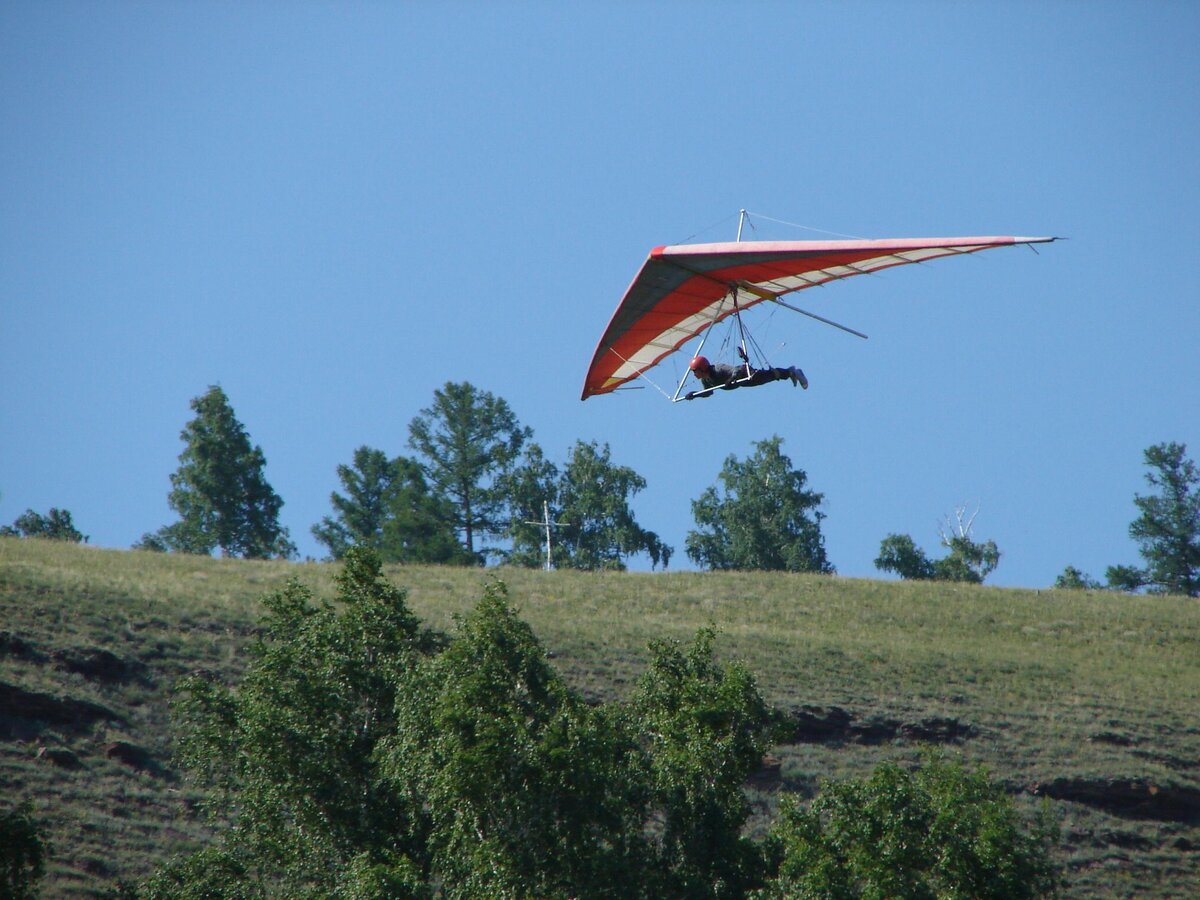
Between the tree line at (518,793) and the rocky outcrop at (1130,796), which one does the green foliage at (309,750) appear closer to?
the tree line at (518,793)

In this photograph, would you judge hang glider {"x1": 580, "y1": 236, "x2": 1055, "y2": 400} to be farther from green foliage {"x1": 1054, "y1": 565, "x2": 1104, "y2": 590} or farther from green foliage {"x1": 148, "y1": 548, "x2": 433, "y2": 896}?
green foliage {"x1": 1054, "y1": 565, "x2": 1104, "y2": 590}

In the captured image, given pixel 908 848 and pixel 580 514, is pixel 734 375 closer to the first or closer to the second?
pixel 908 848

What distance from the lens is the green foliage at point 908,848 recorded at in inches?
711

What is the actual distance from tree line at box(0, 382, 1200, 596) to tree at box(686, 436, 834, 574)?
9 cm

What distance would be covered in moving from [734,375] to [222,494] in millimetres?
58935

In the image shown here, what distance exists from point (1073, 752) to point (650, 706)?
19434mm

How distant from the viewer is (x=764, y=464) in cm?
8600

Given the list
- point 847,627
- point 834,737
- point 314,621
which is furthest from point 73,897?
point 847,627

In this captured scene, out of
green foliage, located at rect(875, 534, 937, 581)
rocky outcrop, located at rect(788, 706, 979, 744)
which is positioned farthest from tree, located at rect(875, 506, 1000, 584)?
rocky outcrop, located at rect(788, 706, 979, 744)

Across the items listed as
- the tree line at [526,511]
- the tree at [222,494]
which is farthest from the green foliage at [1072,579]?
the tree at [222,494]

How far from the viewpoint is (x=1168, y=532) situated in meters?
83.4

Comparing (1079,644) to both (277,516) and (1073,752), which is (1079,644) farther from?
(277,516)

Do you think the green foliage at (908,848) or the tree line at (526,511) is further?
the tree line at (526,511)

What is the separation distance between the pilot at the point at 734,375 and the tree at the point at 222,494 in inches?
2252
